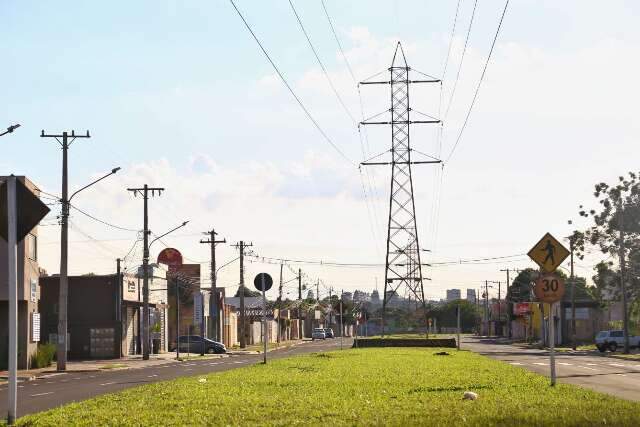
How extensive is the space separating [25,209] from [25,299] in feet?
128

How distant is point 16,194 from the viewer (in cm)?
1405

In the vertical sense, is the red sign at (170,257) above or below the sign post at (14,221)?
above

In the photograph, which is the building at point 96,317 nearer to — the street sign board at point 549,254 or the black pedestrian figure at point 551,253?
the street sign board at point 549,254

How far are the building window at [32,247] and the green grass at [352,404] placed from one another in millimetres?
28725

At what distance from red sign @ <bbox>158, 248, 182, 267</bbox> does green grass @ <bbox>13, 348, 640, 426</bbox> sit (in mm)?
65980

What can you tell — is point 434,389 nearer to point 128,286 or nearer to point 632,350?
point 128,286

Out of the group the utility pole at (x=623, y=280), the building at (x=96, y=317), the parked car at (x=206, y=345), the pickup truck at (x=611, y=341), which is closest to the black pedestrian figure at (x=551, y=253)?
the building at (x=96, y=317)

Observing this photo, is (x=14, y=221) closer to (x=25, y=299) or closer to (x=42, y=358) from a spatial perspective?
(x=25, y=299)

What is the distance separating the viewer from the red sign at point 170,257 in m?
91.3

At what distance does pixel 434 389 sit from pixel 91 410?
747cm

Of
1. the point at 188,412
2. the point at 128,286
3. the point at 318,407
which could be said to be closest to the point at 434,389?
the point at 318,407

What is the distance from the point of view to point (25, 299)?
5153cm

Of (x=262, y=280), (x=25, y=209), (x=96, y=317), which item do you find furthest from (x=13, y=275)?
(x=96, y=317)

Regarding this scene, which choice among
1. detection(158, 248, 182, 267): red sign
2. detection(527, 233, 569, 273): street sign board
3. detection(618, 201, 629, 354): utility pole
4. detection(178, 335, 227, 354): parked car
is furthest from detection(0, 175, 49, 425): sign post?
detection(158, 248, 182, 267): red sign
